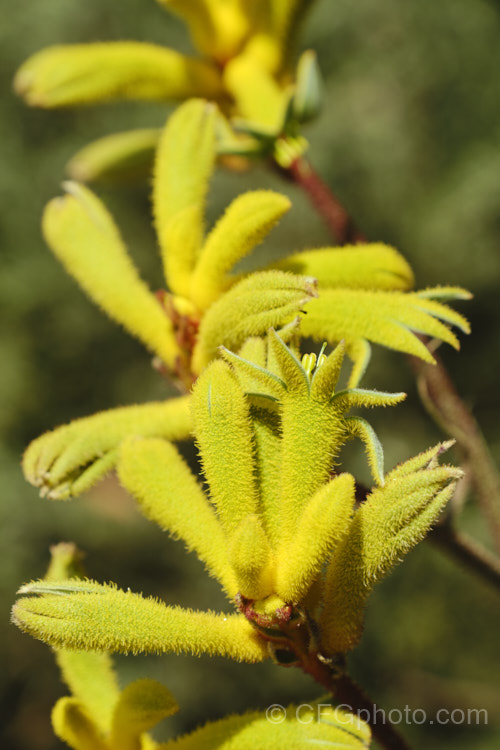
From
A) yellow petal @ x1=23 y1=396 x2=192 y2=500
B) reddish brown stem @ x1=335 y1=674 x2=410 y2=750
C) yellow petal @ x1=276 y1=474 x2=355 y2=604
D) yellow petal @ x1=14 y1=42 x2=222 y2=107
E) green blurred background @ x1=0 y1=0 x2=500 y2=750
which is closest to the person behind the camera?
yellow petal @ x1=276 y1=474 x2=355 y2=604

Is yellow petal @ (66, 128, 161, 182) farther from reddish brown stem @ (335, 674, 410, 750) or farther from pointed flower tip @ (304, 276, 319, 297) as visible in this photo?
reddish brown stem @ (335, 674, 410, 750)

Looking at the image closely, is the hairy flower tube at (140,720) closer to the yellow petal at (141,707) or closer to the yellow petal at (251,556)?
the yellow petal at (141,707)

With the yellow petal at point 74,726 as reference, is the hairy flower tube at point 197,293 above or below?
above

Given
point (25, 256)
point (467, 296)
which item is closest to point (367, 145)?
point (25, 256)

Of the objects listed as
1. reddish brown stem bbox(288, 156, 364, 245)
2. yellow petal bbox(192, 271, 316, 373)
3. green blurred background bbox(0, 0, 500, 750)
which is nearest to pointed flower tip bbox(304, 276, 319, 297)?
yellow petal bbox(192, 271, 316, 373)

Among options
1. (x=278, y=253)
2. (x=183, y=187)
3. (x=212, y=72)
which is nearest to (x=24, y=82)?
(x=212, y=72)

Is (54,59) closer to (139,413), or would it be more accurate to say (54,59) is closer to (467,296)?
(139,413)

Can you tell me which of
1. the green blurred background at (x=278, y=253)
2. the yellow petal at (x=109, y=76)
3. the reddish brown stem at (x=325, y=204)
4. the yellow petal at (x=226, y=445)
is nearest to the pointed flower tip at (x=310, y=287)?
the yellow petal at (x=226, y=445)
